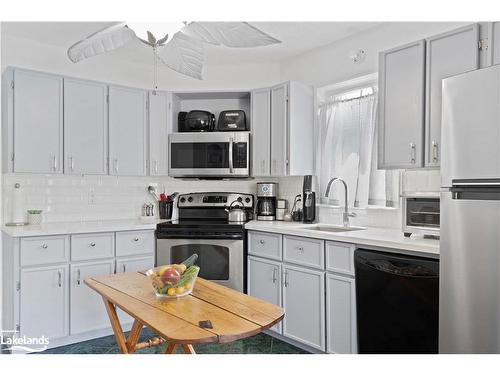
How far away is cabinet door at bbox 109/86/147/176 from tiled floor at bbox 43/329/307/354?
148 centimetres

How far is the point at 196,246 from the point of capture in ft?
11.6

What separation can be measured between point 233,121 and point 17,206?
82.0 inches

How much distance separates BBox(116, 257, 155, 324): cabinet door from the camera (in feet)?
11.0

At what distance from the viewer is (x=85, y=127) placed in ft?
11.5

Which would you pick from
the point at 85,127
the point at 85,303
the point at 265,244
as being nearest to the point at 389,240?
the point at 265,244

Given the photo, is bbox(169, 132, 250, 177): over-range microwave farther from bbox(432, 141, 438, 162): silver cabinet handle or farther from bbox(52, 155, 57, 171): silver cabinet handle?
bbox(432, 141, 438, 162): silver cabinet handle

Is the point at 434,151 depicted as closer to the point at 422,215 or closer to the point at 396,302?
the point at 422,215

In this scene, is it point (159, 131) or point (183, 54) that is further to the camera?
point (159, 131)

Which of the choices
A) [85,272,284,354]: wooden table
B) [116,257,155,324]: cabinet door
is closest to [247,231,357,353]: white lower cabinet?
[116,257,155,324]: cabinet door

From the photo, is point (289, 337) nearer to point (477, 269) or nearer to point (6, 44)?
point (477, 269)

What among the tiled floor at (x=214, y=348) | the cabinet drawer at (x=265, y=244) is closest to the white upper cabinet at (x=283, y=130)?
the cabinet drawer at (x=265, y=244)

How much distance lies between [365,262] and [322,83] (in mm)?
1958

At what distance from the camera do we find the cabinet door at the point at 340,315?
2590 mm

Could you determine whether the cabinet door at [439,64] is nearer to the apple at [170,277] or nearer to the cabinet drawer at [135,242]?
the apple at [170,277]
